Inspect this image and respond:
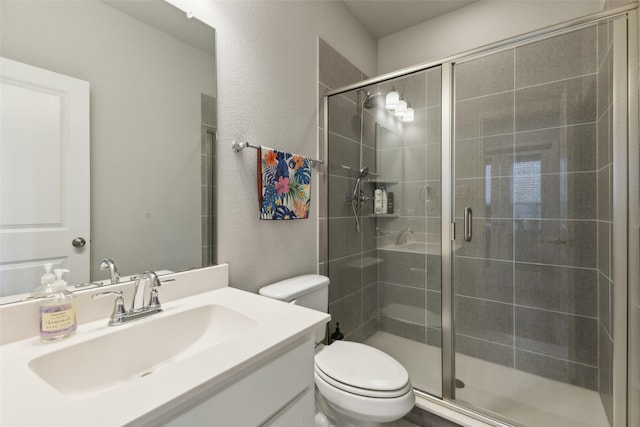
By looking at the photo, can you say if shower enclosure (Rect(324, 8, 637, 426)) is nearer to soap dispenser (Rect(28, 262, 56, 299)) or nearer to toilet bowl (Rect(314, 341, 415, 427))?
toilet bowl (Rect(314, 341, 415, 427))

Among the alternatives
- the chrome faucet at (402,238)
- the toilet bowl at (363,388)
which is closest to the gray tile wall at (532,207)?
the chrome faucet at (402,238)

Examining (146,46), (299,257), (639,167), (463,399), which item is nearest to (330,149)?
(299,257)

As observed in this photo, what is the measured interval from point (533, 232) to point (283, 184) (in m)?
1.48

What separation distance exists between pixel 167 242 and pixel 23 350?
0.46 metres

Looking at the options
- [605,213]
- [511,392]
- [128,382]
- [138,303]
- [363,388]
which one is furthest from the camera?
[511,392]

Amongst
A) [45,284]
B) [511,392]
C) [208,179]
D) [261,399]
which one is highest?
[208,179]

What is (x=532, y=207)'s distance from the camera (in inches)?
64.8

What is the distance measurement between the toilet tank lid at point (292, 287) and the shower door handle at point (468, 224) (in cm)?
85

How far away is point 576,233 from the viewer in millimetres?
1529

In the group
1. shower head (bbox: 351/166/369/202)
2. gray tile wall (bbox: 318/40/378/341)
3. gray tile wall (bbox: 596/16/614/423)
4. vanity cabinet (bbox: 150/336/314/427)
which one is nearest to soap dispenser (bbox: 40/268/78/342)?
vanity cabinet (bbox: 150/336/314/427)

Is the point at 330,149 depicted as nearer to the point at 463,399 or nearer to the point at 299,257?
the point at 299,257

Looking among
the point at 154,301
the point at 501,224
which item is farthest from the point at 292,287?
the point at 501,224

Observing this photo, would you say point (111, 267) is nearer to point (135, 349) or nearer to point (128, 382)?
point (135, 349)

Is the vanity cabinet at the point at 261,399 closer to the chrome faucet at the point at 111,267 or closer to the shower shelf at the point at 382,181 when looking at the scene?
the chrome faucet at the point at 111,267
